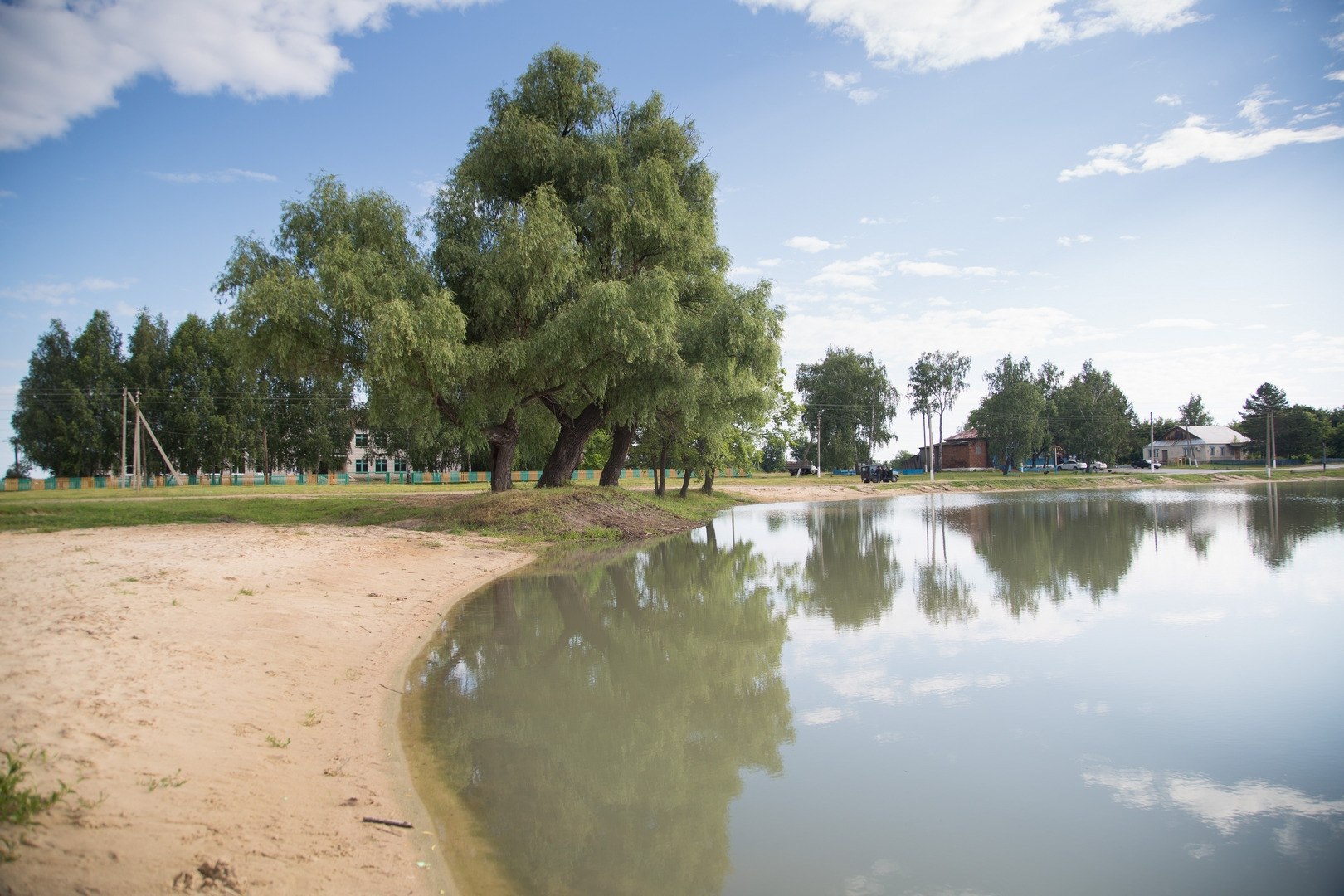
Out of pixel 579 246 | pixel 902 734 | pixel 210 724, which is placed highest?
pixel 579 246

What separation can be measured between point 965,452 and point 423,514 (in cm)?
8652

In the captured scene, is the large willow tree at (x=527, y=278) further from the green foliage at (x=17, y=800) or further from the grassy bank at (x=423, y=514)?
the green foliage at (x=17, y=800)

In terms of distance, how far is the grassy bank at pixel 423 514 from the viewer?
21.3 metres

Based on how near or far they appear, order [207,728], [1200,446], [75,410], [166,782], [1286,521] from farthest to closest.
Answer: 1. [1200,446]
2. [75,410]
3. [1286,521]
4. [207,728]
5. [166,782]

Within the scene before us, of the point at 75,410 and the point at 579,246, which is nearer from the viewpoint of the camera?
the point at 579,246

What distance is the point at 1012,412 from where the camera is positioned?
250ft

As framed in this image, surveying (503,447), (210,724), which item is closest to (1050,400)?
(503,447)

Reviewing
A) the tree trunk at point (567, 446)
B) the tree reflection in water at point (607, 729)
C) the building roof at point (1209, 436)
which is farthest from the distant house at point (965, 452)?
the tree reflection in water at point (607, 729)

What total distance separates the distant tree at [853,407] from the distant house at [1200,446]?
4633 cm

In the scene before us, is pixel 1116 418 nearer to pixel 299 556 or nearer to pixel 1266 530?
pixel 1266 530

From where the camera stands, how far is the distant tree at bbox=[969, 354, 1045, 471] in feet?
249

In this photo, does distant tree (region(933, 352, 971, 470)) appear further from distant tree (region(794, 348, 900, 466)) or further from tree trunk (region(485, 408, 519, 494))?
tree trunk (region(485, 408, 519, 494))

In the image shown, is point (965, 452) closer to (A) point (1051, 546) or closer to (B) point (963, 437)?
(B) point (963, 437)

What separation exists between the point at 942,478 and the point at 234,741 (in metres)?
75.8
